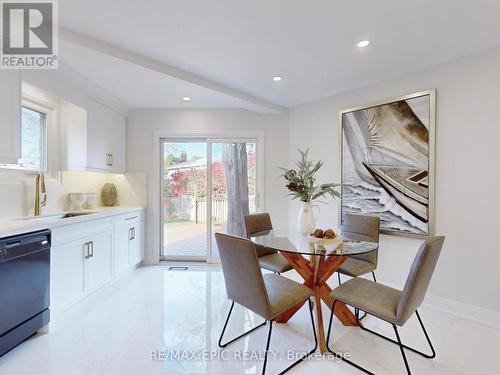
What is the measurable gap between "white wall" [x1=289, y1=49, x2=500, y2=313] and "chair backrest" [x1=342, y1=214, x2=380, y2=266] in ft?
1.60

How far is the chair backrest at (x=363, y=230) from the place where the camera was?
2500 mm

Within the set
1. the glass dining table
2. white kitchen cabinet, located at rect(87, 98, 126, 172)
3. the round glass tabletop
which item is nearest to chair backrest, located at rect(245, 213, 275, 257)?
the round glass tabletop

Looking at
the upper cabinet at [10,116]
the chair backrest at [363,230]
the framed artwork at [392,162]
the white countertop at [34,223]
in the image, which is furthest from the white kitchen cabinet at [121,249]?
the framed artwork at [392,162]

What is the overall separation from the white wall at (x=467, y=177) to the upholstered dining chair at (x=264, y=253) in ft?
4.80

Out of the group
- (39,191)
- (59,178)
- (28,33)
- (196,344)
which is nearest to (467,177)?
(196,344)

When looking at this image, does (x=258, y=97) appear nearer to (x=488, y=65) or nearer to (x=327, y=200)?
(x=327, y=200)

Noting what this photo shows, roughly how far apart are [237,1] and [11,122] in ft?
6.84

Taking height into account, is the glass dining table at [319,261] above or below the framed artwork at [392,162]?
below

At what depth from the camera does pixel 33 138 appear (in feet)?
8.82

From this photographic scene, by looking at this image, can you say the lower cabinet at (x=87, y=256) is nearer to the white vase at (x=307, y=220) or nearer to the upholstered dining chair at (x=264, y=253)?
the upholstered dining chair at (x=264, y=253)

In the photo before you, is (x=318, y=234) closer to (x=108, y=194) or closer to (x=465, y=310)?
(x=465, y=310)

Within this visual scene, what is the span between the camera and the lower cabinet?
2.17 metres

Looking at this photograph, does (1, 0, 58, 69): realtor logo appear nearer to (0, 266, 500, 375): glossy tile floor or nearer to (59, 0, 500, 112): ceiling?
(59, 0, 500, 112): ceiling

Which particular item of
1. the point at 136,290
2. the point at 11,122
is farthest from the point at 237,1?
the point at 136,290
